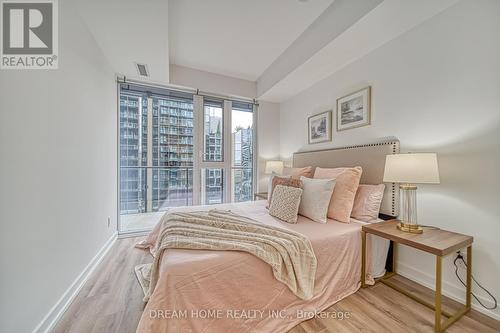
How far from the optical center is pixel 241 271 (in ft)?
4.05

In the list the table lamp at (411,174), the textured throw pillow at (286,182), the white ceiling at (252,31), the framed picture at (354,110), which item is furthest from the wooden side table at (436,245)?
the white ceiling at (252,31)

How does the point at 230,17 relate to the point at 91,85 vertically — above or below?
above

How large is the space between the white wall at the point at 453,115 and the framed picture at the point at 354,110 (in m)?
0.10

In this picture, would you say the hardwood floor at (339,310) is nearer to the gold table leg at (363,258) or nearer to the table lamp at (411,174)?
the gold table leg at (363,258)

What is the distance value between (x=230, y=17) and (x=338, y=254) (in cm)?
268

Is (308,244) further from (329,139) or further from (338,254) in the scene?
(329,139)

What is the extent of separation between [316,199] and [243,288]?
1146 millimetres

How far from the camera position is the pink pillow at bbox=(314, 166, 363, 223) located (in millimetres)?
1965

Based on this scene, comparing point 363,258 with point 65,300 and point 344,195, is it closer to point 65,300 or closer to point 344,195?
point 344,195

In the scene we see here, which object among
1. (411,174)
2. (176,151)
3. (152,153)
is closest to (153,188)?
(152,153)

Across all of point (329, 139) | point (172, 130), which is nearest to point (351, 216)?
point (329, 139)

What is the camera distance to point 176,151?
349 cm

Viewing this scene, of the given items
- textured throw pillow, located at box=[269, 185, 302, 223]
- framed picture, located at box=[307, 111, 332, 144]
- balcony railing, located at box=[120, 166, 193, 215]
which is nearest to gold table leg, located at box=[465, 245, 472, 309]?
textured throw pillow, located at box=[269, 185, 302, 223]

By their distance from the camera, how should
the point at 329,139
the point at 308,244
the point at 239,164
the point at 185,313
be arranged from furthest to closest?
the point at 239,164 < the point at 329,139 < the point at 308,244 < the point at 185,313
